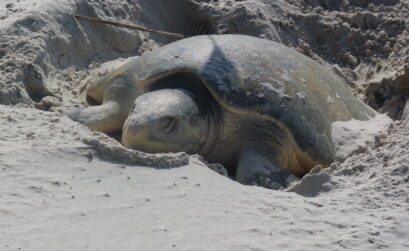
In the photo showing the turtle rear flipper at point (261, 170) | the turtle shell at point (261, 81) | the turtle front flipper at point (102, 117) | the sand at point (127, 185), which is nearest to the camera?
the sand at point (127, 185)

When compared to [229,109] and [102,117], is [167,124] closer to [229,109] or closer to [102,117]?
[229,109]

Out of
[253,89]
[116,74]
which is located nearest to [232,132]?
[253,89]

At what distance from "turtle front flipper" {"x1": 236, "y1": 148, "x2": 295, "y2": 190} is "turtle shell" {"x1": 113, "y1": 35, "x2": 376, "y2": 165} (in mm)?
137

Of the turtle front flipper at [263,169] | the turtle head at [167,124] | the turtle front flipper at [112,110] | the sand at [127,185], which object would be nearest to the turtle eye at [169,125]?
the turtle head at [167,124]

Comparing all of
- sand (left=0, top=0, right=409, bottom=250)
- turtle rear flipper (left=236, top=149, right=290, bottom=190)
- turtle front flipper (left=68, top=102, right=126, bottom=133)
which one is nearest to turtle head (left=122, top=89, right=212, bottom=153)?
sand (left=0, top=0, right=409, bottom=250)

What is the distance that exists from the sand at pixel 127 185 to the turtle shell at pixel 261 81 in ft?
0.69

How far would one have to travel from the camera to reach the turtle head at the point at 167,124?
11.7 ft

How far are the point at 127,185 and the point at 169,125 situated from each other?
881 mm

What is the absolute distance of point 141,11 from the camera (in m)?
5.55

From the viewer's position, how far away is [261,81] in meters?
3.85

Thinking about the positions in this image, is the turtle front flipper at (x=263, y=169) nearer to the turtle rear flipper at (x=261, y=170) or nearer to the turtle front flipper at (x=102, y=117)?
the turtle rear flipper at (x=261, y=170)

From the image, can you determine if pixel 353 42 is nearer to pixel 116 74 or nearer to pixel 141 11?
pixel 141 11

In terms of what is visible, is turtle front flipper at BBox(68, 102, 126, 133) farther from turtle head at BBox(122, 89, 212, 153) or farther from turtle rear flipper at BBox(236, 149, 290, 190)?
turtle rear flipper at BBox(236, 149, 290, 190)

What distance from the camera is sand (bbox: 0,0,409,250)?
237cm
